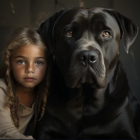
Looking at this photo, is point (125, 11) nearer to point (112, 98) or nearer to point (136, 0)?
point (136, 0)

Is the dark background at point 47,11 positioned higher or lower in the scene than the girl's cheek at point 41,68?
higher

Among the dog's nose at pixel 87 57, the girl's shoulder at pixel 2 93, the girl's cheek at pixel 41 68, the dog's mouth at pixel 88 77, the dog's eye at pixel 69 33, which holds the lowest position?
the girl's shoulder at pixel 2 93

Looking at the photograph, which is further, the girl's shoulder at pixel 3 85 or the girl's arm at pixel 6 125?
the girl's shoulder at pixel 3 85

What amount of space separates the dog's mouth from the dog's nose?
1.7 inches

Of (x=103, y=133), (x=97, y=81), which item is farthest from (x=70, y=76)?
(x=103, y=133)

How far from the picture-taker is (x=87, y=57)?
1.65 metres

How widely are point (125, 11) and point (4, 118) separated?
1.85m

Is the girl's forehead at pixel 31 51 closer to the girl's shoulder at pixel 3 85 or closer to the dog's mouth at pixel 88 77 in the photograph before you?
the girl's shoulder at pixel 3 85

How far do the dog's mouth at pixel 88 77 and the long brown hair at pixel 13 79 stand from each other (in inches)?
16.5

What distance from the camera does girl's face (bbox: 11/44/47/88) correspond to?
6.61 feet

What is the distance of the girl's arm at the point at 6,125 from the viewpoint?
5.68ft

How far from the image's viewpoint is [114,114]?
6.17 feet

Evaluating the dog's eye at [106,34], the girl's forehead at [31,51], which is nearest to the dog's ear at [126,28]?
the dog's eye at [106,34]

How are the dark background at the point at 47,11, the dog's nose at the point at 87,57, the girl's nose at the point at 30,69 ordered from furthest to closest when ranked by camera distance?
1. the dark background at the point at 47,11
2. the girl's nose at the point at 30,69
3. the dog's nose at the point at 87,57
